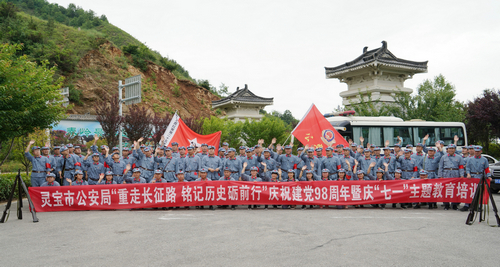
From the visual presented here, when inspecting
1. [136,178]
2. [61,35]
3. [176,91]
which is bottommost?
[136,178]

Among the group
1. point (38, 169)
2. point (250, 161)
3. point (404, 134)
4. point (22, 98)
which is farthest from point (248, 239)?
point (404, 134)

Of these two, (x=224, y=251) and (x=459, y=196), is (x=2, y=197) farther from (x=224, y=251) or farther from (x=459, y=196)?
(x=459, y=196)

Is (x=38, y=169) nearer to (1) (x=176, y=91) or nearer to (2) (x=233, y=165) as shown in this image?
(2) (x=233, y=165)

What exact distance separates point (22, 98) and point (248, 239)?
845 centimetres

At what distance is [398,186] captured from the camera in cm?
980

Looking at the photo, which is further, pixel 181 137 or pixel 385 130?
pixel 385 130

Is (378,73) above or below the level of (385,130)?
above

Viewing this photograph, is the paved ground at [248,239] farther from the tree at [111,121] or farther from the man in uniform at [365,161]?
the tree at [111,121]

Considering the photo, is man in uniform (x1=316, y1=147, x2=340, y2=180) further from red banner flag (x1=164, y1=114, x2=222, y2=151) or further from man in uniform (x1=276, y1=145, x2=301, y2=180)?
red banner flag (x1=164, y1=114, x2=222, y2=151)

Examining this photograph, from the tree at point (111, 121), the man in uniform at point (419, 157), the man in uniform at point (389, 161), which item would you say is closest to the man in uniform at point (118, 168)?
the man in uniform at point (389, 161)

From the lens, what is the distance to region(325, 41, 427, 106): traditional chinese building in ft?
86.0

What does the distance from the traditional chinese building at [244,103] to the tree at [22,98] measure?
74.6 ft

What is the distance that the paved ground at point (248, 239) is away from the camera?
504cm

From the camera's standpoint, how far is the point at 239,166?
10914 millimetres
